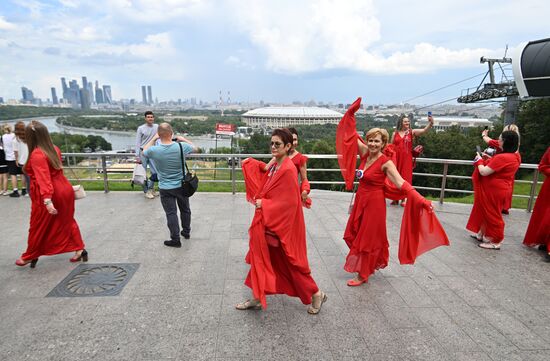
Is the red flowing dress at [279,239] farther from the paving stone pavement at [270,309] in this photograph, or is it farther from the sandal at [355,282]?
the sandal at [355,282]

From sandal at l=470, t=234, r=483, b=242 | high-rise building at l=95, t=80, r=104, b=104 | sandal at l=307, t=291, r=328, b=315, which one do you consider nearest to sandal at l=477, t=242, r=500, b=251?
sandal at l=470, t=234, r=483, b=242

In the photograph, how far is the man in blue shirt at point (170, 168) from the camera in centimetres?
474

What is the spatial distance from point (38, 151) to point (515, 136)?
654cm

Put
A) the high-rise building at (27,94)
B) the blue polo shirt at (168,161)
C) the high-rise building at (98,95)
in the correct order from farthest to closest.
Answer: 1. the high-rise building at (98,95)
2. the high-rise building at (27,94)
3. the blue polo shirt at (168,161)

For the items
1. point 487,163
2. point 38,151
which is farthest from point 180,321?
point 487,163

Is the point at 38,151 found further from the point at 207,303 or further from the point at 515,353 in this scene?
the point at 515,353

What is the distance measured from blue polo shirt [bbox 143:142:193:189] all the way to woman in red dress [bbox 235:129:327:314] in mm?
2028

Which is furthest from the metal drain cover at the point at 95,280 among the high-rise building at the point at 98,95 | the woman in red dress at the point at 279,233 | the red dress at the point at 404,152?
the high-rise building at the point at 98,95

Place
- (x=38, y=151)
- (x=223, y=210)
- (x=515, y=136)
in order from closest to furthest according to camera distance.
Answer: (x=38, y=151) → (x=515, y=136) → (x=223, y=210)

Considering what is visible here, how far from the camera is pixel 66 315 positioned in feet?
10.9

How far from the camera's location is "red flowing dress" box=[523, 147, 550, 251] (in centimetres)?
502

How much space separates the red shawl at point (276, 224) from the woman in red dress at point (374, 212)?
114 cm

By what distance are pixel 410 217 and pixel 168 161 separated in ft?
10.9

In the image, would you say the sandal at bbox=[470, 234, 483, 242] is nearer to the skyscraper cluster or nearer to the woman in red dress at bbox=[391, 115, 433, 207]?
the woman in red dress at bbox=[391, 115, 433, 207]
